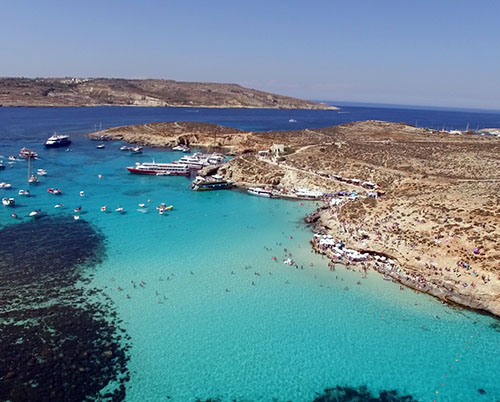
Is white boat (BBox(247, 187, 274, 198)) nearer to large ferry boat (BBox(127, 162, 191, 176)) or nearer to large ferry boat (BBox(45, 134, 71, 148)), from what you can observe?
large ferry boat (BBox(127, 162, 191, 176))

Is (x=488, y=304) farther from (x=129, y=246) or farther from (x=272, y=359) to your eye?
(x=129, y=246)

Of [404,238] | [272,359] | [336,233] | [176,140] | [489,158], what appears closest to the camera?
[272,359]

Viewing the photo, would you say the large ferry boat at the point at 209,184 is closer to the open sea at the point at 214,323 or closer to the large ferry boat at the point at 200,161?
the large ferry boat at the point at 200,161

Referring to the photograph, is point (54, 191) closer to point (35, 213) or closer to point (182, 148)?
point (35, 213)

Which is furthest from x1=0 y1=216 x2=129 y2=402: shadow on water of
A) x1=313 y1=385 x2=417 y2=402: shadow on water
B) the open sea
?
x1=313 y1=385 x2=417 y2=402: shadow on water

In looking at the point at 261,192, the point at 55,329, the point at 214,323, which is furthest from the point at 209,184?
the point at 55,329

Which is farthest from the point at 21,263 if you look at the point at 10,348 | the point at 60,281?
the point at 10,348

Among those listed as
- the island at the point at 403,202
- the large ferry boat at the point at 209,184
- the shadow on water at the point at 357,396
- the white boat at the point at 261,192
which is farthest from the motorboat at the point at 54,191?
the shadow on water at the point at 357,396
